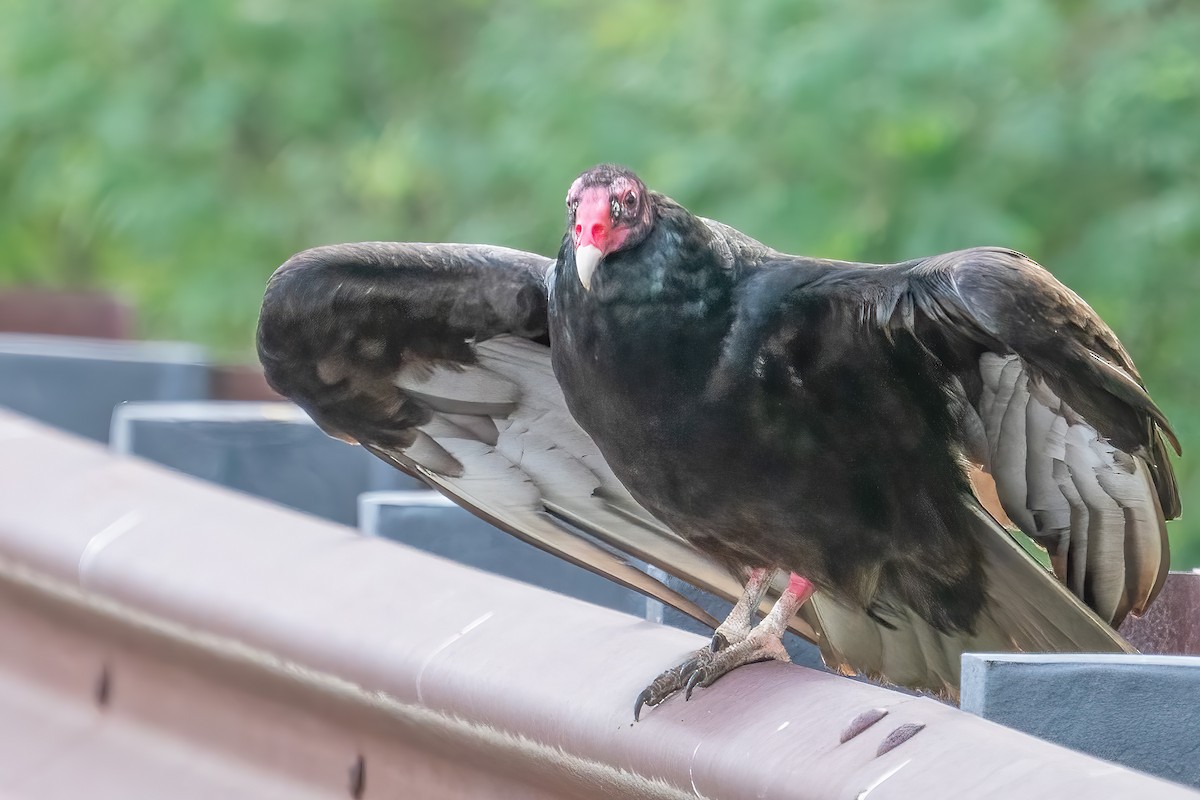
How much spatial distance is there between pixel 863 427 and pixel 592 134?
5.01m

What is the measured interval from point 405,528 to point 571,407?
658 millimetres

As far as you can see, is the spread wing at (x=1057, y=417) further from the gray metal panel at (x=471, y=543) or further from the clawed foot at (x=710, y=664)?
the gray metal panel at (x=471, y=543)

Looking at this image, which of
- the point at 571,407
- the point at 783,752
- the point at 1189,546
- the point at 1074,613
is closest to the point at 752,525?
the point at 571,407

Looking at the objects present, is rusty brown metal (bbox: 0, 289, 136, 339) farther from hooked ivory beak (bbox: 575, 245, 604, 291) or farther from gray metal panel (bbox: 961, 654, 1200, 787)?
gray metal panel (bbox: 961, 654, 1200, 787)

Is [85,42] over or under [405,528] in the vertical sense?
over

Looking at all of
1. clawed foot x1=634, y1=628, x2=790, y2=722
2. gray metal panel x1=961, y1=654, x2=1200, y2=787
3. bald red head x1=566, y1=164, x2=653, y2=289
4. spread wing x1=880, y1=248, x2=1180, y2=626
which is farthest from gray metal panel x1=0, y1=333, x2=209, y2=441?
gray metal panel x1=961, y1=654, x2=1200, y2=787

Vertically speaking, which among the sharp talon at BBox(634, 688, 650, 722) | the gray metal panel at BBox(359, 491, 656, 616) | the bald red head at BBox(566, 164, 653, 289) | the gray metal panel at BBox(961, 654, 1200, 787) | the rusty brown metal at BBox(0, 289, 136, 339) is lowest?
the rusty brown metal at BBox(0, 289, 136, 339)

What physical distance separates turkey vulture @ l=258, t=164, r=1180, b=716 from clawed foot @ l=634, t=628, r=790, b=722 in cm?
1

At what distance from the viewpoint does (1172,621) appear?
111 inches

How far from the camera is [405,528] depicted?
3291mm

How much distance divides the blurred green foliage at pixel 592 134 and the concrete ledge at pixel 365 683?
13.5 feet

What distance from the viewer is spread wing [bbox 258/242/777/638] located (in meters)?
3.16

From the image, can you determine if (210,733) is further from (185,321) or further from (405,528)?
(185,321)

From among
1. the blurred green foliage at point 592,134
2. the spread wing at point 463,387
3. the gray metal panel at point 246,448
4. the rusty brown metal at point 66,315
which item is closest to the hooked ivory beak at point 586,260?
the spread wing at point 463,387
